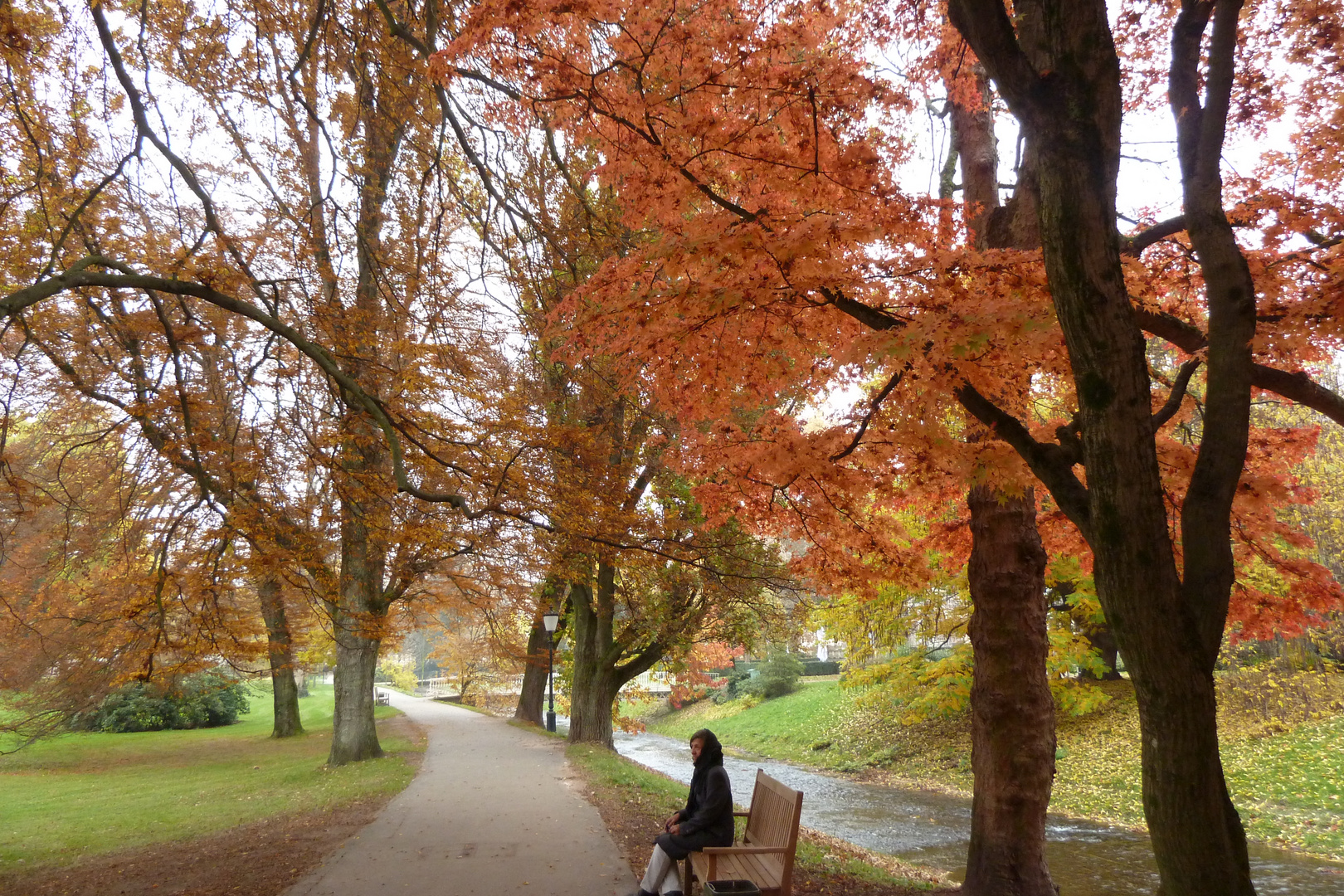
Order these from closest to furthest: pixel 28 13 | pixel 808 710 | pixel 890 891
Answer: pixel 890 891 → pixel 28 13 → pixel 808 710

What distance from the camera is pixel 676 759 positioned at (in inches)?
874

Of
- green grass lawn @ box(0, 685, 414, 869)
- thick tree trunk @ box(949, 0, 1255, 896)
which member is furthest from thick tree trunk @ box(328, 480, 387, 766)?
thick tree trunk @ box(949, 0, 1255, 896)

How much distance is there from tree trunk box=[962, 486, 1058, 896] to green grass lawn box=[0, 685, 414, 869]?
822 cm

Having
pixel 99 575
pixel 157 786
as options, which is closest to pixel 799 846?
pixel 157 786

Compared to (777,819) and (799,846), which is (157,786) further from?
(777,819)

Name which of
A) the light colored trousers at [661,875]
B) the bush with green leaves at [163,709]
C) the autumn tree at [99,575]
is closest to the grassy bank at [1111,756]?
the light colored trousers at [661,875]

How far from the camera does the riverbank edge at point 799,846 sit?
256 inches

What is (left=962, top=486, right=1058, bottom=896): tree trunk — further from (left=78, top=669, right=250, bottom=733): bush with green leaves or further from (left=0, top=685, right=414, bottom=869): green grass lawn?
(left=78, top=669, right=250, bottom=733): bush with green leaves

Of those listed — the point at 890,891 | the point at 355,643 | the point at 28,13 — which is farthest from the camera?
the point at 355,643

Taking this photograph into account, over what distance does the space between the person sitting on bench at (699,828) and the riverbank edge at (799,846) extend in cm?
147

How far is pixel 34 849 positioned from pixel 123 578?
10.0 ft

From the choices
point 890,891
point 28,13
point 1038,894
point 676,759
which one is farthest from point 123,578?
point 676,759

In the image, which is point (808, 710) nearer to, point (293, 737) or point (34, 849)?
point (293, 737)

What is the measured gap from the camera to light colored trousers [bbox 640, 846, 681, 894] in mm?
5121
